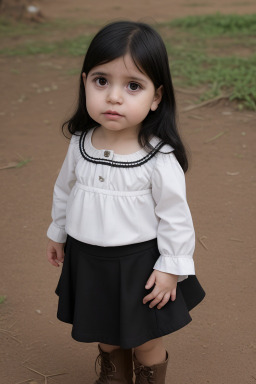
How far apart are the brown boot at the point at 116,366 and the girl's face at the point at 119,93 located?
0.82 m

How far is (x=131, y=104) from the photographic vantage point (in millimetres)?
1848

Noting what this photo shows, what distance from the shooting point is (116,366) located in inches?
87.9

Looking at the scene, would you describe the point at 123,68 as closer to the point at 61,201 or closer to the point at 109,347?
the point at 61,201

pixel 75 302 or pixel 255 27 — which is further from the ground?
pixel 75 302

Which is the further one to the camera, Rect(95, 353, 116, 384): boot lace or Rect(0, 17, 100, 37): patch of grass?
Rect(0, 17, 100, 37): patch of grass

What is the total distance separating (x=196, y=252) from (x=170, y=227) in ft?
4.52

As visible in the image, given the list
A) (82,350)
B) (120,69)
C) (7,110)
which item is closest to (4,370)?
(82,350)

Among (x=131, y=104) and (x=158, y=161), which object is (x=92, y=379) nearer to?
(x=158, y=161)

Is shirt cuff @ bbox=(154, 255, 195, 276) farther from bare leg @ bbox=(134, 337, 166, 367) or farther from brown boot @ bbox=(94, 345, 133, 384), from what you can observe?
brown boot @ bbox=(94, 345, 133, 384)

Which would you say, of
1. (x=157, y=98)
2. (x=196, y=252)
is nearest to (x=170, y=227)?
(x=157, y=98)

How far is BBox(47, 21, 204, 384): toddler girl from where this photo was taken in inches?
72.9

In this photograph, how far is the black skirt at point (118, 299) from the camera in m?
1.95

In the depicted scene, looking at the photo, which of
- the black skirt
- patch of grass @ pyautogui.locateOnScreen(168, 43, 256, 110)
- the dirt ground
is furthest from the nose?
patch of grass @ pyautogui.locateOnScreen(168, 43, 256, 110)

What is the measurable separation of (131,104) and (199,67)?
14.5 ft
